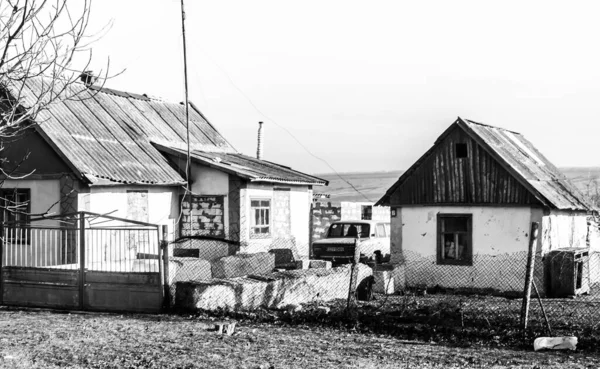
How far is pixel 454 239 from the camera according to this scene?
2053 cm

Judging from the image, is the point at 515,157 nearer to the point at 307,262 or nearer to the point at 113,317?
the point at 307,262

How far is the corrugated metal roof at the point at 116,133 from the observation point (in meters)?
20.7

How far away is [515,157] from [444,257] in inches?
133

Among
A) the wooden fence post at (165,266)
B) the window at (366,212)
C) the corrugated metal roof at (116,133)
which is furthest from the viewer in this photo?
the window at (366,212)

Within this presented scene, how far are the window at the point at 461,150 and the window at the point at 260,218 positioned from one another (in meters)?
6.70

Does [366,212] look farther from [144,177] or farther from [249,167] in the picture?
[144,177]

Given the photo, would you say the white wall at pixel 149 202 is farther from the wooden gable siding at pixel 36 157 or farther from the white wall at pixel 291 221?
the white wall at pixel 291 221

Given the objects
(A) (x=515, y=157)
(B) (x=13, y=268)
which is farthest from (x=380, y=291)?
(B) (x=13, y=268)

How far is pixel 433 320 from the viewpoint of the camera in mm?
13156

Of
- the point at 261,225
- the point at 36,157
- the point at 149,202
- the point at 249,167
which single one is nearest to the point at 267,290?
the point at 149,202

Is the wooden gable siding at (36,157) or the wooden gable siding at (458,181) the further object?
the wooden gable siding at (36,157)

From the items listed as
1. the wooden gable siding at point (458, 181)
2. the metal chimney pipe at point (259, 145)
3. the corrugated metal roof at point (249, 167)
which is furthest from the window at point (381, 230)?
the metal chimney pipe at point (259, 145)

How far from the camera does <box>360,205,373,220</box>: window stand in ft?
123

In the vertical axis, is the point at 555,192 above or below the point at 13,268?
above
